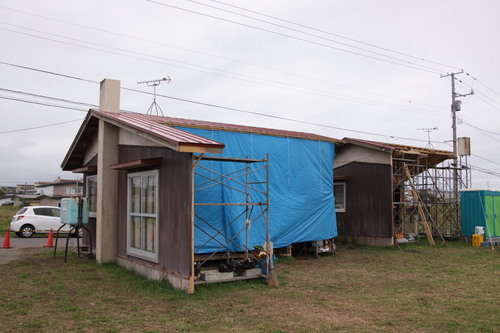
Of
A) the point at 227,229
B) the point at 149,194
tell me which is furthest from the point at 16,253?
the point at 227,229

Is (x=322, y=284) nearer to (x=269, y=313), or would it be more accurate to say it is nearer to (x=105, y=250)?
(x=269, y=313)

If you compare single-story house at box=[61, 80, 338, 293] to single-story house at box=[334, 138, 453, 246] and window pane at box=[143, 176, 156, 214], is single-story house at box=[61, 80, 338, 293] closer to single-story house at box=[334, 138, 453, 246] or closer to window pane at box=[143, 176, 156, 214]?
window pane at box=[143, 176, 156, 214]

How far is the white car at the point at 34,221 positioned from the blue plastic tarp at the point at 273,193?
10.9 m

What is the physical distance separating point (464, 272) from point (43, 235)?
1604 centimetres

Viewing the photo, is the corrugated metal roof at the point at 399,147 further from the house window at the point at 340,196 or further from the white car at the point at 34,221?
the white car at the point at 34,221

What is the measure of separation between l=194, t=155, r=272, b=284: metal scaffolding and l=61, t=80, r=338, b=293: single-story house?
0.10 ft

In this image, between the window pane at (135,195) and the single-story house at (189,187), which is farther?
the window pane at (135,195)

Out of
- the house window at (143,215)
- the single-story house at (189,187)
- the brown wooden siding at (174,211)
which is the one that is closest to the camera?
the brown wooden siding at (174,211)

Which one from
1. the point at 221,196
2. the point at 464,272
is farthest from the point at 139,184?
the point at 464,272

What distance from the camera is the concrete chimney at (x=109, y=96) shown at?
438 inches

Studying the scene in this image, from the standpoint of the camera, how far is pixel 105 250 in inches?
398

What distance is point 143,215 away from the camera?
8.96 metres

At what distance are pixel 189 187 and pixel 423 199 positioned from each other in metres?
11.5

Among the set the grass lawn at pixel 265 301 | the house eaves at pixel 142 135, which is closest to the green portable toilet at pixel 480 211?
the grass lawn at pixel 265 301
